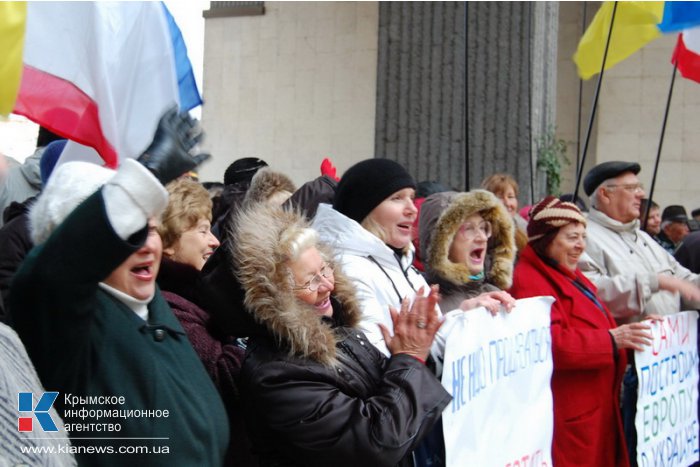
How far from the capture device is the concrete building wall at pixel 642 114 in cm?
1361

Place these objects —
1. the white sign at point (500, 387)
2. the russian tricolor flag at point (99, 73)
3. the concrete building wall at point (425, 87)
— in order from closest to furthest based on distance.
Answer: the white sign at point (500, 387) → the russian tricolor flag at point (99, 73) → the concrete building wall at point (425, 87)

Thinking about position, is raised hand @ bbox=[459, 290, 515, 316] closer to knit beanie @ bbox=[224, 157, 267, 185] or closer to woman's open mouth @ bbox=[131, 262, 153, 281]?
woman's open mouth @ bbox=[131, 262, 153, 281]

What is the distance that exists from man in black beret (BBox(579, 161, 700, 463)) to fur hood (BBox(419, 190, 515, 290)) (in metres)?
0.92

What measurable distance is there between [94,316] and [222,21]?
906 cm

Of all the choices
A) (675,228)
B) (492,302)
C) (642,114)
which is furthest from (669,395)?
(642,114)

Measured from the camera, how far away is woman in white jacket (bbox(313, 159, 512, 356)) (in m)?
3.58

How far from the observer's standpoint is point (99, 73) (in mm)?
3885

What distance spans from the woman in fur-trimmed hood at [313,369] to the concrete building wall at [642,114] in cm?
1155

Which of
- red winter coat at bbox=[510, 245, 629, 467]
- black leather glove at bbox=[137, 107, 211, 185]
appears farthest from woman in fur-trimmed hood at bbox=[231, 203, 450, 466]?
red winter coat at bbox=[510, 245, 629, 467]

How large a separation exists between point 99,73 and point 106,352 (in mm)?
1961

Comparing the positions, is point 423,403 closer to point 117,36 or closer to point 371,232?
point 371,232
